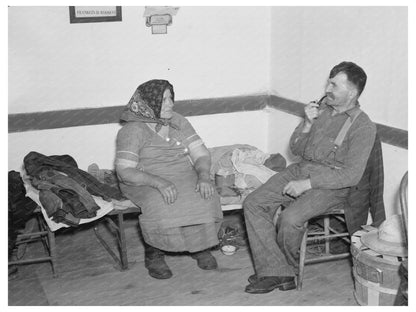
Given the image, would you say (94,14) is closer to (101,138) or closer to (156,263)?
(101,138)

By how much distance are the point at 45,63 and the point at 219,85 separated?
1.40 m

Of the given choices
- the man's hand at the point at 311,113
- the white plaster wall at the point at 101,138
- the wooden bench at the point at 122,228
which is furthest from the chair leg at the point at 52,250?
the man's hand at the point at 311,113

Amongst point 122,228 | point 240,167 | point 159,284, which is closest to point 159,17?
point 240,167

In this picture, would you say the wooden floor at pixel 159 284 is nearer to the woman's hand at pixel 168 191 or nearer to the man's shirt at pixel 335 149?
the woman's hand at pixel 168 191

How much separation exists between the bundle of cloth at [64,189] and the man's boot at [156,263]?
0.41 meters

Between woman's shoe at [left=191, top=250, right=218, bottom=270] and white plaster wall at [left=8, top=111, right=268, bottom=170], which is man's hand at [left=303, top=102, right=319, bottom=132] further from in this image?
white plaster wall at [left=8, top=111, right=268, bottom=170]

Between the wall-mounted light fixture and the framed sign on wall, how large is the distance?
23cm

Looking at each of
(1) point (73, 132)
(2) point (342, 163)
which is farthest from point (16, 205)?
(2) point (342, 163)

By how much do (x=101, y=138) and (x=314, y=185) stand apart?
191 centimetres

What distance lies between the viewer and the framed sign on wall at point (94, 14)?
16.7ft

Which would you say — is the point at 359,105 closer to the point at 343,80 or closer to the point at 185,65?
the point at 343,80

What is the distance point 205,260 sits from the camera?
4.75m

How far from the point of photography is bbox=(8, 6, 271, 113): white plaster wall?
5.05 metres

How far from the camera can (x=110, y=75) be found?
5.30 m
